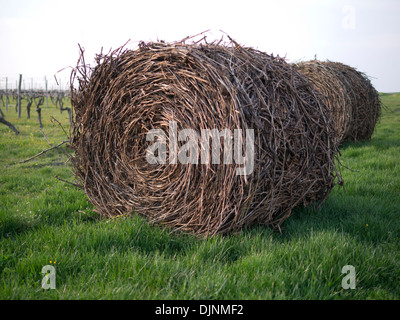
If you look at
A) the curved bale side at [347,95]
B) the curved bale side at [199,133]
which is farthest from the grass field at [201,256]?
the curved bale side at [347,95]

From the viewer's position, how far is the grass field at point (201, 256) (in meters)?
2.10

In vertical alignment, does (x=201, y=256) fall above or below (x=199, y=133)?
below

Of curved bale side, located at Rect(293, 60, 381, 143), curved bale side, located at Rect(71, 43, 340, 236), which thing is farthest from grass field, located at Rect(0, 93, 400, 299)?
curved bale side, located at Rect(293, 60, 381, 143)

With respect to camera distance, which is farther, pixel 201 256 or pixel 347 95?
pixel 347 95

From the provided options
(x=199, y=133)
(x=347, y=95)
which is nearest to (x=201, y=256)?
(x=199, y=133)

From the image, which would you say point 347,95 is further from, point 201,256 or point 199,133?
point 201,256

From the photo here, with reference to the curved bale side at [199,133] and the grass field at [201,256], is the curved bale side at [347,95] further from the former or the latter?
the curved bale side at [199,133]

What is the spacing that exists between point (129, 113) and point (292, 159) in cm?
184

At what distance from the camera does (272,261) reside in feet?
7.71

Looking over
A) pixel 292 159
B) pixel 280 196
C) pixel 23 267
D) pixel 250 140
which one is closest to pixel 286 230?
pixel 280 196

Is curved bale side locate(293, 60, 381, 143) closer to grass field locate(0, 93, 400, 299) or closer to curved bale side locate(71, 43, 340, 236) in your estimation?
grass field locate(0, 93, 400, 299)

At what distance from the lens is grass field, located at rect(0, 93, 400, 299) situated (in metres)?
2.10

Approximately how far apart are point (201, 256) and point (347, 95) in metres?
6.73

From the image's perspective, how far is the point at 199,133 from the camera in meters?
3.00
